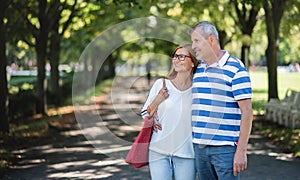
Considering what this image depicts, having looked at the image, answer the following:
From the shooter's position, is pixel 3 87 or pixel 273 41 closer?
pixel 3 87

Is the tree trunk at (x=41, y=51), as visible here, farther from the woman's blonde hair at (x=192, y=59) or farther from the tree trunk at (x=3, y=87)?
the woman's blonde hair at (x=192, y=59)

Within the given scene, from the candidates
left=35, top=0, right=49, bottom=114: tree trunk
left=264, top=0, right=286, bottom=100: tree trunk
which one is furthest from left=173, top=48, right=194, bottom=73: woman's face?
left=35, top=0, right=49, bottom=114: tree trunk

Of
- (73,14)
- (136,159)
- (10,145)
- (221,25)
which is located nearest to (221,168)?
(136,159)

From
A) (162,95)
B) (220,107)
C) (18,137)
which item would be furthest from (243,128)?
(18,137)

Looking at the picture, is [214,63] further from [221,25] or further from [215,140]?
[221,25]

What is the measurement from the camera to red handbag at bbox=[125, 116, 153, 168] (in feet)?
15.1

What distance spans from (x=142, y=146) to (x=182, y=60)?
84 centimetres

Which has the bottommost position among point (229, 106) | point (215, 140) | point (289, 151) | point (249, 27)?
point (289, 151)

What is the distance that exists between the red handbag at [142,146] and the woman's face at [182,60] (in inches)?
19.6

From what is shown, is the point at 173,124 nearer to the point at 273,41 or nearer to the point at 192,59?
the point at 192,59

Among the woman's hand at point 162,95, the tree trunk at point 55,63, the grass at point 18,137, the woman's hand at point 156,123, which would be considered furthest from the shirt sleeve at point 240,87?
the tree trunk at point 55,63

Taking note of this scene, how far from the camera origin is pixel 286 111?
1488 centimetres

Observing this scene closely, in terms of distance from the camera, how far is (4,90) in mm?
14375

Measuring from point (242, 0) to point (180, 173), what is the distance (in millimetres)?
10104
